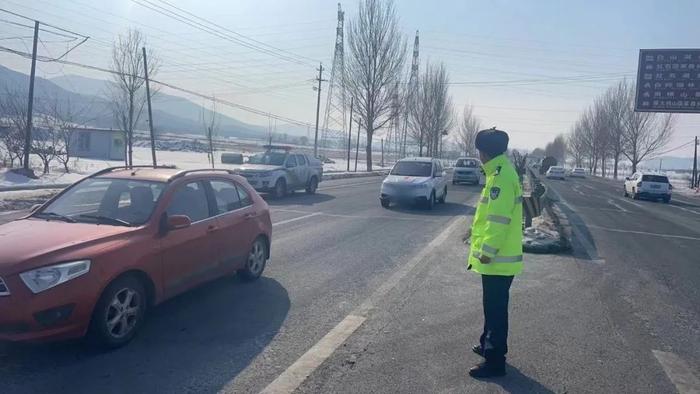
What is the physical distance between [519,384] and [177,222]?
11.1 feet

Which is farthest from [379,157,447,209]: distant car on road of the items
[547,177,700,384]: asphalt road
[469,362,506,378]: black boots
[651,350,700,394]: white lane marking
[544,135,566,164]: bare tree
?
[544,135,566,164]: bare tree

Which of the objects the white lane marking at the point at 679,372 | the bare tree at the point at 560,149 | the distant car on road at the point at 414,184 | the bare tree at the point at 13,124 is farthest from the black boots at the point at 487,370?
the bare tree at the point at 560,149

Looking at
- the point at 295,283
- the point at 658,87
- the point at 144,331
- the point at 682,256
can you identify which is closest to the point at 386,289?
the point at 295,283

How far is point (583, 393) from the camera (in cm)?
412

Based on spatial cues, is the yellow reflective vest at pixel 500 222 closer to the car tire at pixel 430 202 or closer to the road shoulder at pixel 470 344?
the road shoulder at pixel 470 344

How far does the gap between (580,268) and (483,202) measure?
5021 mm

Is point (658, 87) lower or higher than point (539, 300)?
higher

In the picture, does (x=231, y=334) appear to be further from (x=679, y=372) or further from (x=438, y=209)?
(x=438, y=209)

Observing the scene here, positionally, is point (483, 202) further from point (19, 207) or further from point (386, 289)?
point (19, 207)

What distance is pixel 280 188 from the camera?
19375mm

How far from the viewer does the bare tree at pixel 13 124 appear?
25.5 metres

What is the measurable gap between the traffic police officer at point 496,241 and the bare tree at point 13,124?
26220mm

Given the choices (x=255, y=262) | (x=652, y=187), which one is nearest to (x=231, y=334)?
(x=255, y=262)

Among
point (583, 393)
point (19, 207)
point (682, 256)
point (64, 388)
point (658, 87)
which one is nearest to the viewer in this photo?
point (64, 388)
